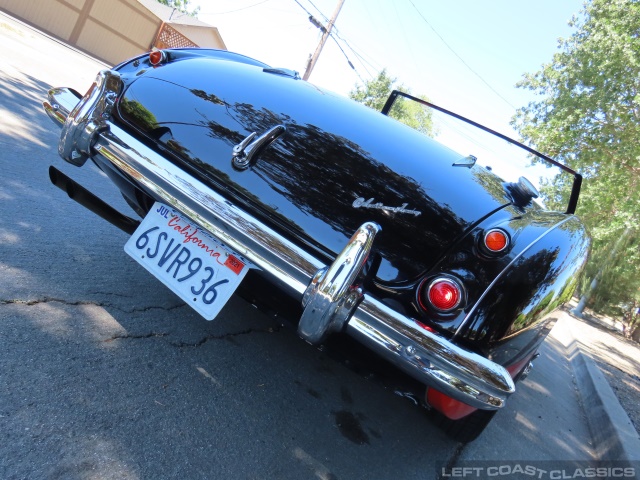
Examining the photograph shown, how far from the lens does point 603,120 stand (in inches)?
388

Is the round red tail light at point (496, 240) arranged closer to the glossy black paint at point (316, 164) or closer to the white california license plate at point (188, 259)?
the glossy black paint at point (316, 164)

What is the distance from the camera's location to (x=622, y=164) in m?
9.20

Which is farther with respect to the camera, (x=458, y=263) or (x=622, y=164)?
(x=622, y=164)

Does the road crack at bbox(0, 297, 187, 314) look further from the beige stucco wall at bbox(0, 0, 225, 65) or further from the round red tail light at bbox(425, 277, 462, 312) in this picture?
the beige stucco wall at bbox(0, 0, 225, 65)

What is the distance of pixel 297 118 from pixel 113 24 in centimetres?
2839

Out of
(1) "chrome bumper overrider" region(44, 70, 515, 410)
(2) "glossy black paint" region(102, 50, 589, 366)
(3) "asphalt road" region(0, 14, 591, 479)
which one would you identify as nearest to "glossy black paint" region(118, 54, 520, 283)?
(2) "glossy black paint" region(102, 50, 589, 366)

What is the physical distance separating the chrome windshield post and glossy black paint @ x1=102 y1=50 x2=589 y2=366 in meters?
0.15

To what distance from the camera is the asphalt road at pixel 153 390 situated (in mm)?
1504

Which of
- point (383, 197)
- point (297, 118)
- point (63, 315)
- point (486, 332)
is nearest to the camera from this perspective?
point (486, 332)

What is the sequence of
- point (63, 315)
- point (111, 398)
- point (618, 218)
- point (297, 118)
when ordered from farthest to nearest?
point (618, 218) → point (297, 118) → point (63, 315) → point (111, 398)

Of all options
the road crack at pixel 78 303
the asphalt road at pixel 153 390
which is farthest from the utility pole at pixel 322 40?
the road crack at pixel 78 303

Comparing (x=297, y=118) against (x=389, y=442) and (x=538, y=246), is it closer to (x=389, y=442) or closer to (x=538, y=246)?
(x=538, y=246)

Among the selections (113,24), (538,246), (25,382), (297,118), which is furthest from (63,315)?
(113,24)

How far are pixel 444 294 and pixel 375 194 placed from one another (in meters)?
0.49
